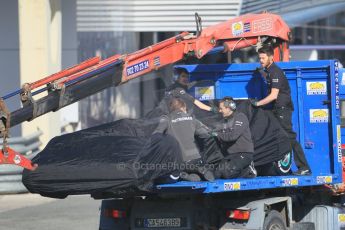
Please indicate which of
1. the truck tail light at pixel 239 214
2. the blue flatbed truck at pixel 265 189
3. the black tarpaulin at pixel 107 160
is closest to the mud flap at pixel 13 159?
the black tarpaulin at pixel 107 160

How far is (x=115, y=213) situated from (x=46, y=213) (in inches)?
175

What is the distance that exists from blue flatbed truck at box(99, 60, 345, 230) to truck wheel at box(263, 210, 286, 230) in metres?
0.01

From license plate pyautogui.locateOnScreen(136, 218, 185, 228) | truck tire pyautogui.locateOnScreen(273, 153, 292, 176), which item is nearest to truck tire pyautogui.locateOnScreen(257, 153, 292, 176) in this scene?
truck tire pyautogui.locateOnScreen(273, 153, 292, 176)

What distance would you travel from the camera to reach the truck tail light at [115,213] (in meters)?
9.56

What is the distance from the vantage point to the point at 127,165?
8266 mm

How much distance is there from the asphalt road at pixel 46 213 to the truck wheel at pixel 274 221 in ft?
11.9

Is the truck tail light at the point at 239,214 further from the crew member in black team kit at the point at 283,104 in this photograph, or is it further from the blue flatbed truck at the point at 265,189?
the crew member in black team kit at the point at 283,104

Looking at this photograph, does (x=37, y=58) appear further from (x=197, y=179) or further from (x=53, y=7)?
(x=197, y=179)

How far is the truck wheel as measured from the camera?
9320 millimetres

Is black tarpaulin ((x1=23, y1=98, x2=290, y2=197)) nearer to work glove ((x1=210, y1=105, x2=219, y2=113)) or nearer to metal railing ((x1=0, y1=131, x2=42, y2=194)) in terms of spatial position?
work glove ((x1=210, y1=105, x2=219, y2=113))

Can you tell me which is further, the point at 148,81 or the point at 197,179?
the point at 148,81

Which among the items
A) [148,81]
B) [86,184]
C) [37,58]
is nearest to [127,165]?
[86,184]

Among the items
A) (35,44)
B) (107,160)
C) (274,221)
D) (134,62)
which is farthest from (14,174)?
(107,160)

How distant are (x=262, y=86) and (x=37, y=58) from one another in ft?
26.1
